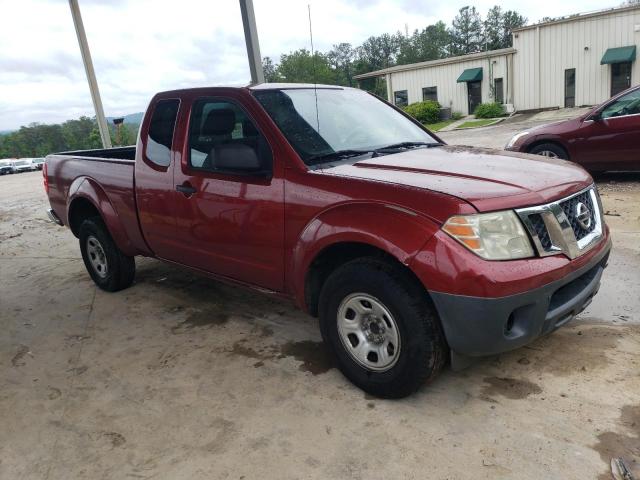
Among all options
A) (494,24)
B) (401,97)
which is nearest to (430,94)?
(401,97)

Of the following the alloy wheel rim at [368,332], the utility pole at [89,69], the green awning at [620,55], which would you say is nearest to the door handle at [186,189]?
the alloy wheel rim at [368,332]

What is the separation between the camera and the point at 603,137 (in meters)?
7.54

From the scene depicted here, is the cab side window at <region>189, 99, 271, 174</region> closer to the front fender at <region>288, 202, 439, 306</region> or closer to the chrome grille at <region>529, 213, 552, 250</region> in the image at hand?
the front fender at <region>288, 202, 439, 306</region>

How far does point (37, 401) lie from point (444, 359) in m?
2.45

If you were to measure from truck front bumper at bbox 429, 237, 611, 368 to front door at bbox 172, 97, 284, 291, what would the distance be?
1161 mm

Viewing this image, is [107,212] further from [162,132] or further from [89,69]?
[89,69]

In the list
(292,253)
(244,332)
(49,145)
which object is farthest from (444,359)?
(49,145)

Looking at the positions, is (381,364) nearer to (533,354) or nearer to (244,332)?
(533,354)

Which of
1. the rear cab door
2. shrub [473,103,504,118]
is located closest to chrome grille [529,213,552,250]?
the rear cab door

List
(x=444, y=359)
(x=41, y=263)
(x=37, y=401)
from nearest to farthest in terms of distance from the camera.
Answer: (x=444, y=359) → (x=37, y=401) → (x=41, y=263)

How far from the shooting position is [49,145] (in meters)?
70.8

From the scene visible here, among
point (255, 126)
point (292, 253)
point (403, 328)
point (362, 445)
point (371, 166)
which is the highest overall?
point (255, 126)

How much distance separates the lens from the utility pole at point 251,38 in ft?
23.4

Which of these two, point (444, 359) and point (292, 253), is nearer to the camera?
point (444, 359)
